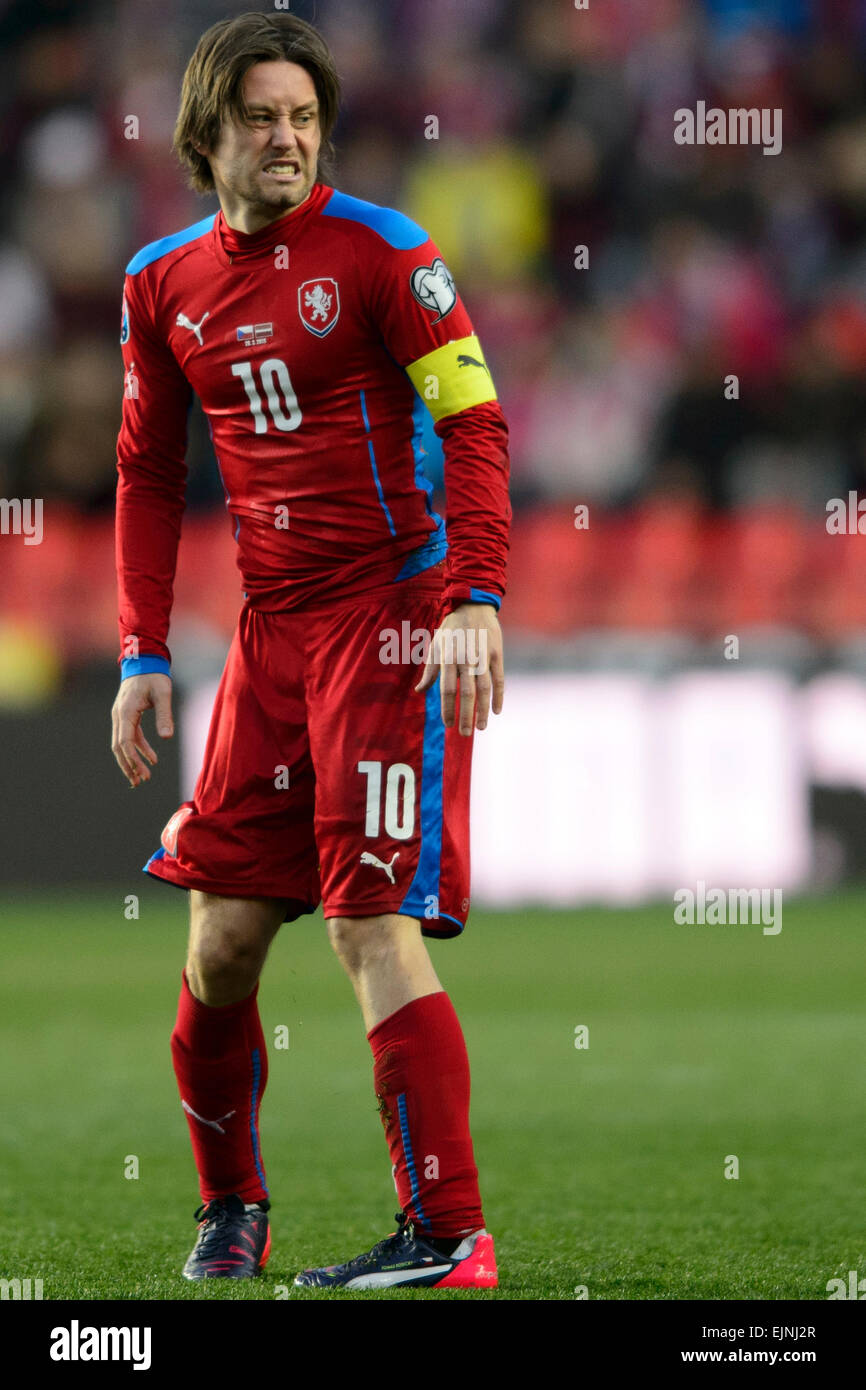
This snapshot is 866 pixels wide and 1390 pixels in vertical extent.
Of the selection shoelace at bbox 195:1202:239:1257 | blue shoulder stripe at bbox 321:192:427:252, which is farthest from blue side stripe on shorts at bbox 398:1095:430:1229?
blue shoulder stripe at bbox 321:192:427:252

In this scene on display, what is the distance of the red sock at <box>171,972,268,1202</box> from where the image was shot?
3701 millimetres

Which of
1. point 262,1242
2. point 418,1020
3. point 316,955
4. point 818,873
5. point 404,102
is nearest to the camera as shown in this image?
point 418,1020

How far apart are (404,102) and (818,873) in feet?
20.3

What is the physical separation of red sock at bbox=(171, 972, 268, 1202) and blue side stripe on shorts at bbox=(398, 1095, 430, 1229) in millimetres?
383

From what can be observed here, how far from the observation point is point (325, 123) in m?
3.60

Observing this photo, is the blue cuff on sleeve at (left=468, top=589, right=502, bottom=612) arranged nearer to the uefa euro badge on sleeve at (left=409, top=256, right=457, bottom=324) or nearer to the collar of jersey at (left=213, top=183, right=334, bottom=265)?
the uefa euro badge on sleeve at (left=409, top=256, right=457, bottom=324)

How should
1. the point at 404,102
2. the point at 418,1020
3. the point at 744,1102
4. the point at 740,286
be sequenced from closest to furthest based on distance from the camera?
the point at 418,1020
the point at 744,1102
the point at 740,286
the point at 404,102

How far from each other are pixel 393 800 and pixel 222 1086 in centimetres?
67

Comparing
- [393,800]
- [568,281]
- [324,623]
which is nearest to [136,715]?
[324,623]

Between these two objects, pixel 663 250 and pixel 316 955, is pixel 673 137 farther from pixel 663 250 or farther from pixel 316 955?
pixel 316 955

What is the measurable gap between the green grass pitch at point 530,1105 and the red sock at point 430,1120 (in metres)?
0.15
